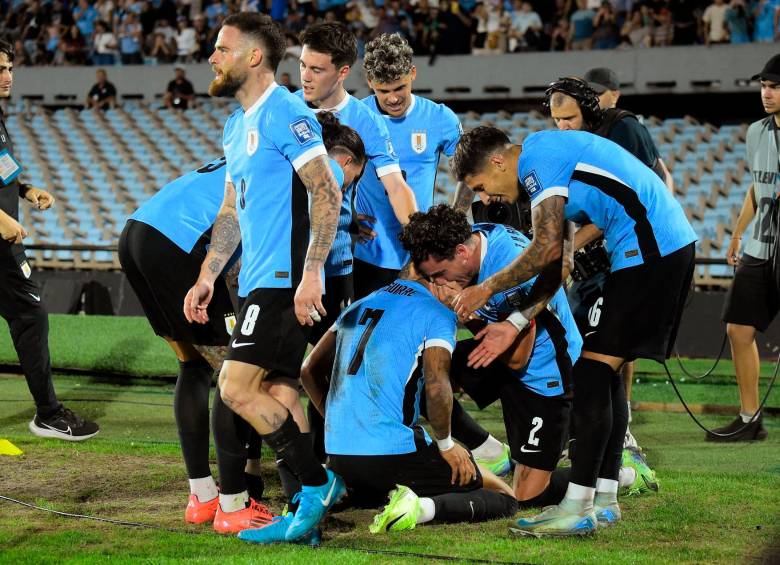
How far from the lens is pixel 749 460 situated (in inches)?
249

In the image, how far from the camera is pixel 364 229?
5.92 meters

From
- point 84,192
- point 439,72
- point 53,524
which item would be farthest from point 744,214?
point 84,192

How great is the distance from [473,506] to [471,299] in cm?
90

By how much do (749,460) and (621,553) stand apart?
2.49 metres

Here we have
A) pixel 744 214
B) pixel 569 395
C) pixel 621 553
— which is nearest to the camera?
pixel 621 553

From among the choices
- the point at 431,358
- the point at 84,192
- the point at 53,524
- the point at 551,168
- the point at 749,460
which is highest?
the point at 551,168

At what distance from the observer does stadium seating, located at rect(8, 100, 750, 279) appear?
49.6ft

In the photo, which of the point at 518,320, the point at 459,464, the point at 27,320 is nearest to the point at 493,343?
the point at 518,320

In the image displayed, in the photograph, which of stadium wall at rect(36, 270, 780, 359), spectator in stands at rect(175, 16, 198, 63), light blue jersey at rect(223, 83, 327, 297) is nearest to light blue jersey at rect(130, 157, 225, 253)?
light blue jersey at rect(223, 83, 327, 297)

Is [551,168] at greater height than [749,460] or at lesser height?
greater

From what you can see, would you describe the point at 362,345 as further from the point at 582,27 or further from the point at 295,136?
the point at 582,27

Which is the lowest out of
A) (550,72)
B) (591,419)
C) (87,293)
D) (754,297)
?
(87,293)

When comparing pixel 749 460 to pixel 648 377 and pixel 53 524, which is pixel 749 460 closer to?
pixel 648 377

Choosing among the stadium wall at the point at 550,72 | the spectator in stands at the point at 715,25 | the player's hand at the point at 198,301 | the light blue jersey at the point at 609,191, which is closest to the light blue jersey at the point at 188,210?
the player's hand at the point at 198,301
